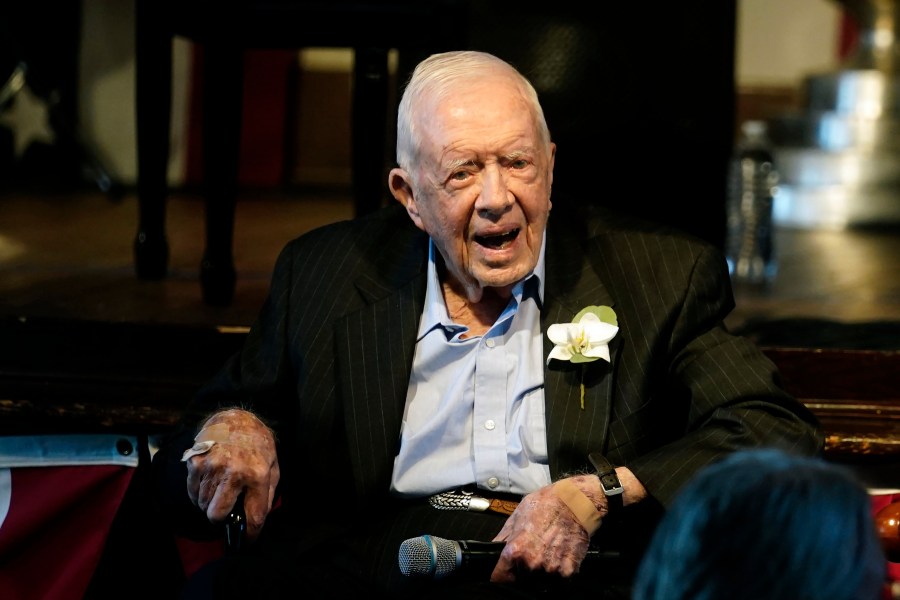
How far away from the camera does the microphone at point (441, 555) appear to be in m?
1.69

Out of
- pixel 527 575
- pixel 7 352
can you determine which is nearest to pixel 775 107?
pixel 7 352

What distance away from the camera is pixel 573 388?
6.15ft

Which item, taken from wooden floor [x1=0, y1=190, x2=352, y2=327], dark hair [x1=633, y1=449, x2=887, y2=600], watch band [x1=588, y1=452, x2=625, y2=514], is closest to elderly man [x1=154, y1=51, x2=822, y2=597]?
watch band [x1=588, y1=452, x2=625, y2=514]

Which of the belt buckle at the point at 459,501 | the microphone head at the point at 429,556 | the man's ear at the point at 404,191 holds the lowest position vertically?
the microphone head at the point at 429,556

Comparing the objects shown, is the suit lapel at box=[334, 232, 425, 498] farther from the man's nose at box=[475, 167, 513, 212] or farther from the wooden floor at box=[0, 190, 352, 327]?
the wooden floor at box=[0, 190, 352, 327]

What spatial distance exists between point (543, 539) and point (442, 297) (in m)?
0.47

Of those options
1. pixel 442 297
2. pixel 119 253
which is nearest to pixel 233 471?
pixel 442 297

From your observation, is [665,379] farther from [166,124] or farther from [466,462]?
[166,124]

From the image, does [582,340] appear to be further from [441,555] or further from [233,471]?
[233,471]

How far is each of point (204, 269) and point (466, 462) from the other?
3.76 ft

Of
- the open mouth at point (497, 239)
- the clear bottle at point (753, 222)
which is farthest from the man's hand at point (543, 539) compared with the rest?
the clear bottle at point (753, 222)

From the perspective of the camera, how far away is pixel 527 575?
1.70 metres

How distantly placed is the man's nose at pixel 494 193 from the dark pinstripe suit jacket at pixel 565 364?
0.54 feet

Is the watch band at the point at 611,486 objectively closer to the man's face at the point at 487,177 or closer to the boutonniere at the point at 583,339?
the boutonniere at the point at 583,339
